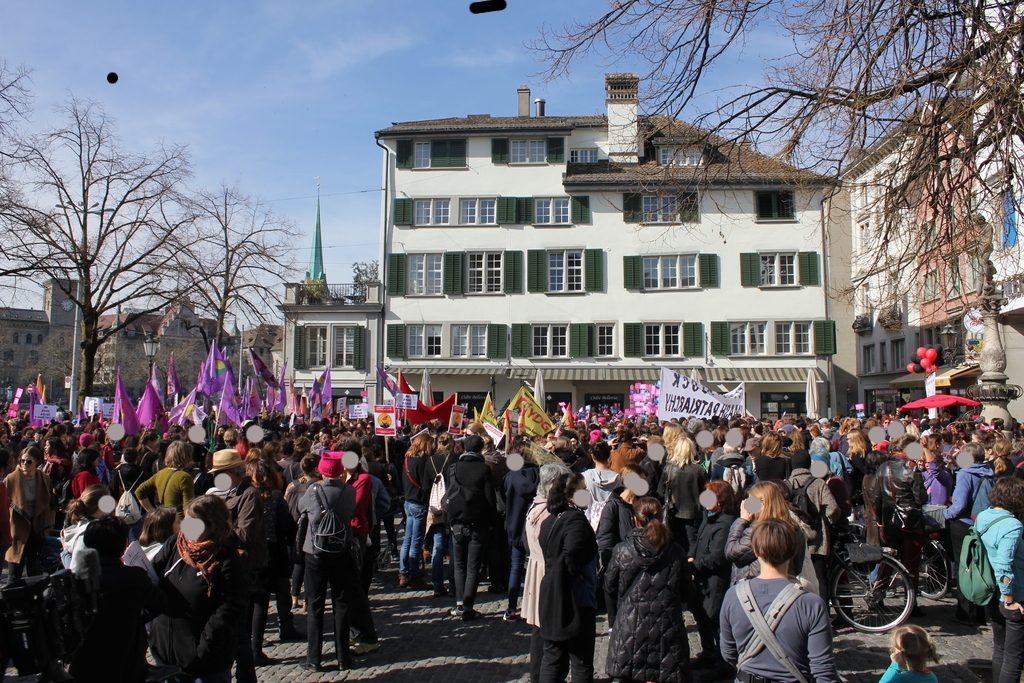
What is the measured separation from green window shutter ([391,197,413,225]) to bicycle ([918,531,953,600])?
32046 mm

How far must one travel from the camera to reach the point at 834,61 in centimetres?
709

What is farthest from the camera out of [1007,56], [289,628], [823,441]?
[823,441]

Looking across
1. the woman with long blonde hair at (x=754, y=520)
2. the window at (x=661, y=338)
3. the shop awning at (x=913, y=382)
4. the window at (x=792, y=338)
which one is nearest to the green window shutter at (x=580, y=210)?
the window at (x=661, y=338)

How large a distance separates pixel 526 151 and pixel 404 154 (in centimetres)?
548

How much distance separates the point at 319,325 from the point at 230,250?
10.1m

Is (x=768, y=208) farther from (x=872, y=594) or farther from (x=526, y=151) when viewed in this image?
(x=872, y=594)

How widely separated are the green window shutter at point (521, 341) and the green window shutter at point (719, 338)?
786cm

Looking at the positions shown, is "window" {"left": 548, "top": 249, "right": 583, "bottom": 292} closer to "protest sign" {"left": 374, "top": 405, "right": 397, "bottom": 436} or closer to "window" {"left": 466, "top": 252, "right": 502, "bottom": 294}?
"window" {"left": 466, "top": 252, "right": 502, "bottom": 294}

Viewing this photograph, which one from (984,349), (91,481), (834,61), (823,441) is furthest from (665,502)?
(984,349)

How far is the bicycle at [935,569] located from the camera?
348 inches

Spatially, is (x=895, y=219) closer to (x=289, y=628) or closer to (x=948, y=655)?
(x=948, y=655)

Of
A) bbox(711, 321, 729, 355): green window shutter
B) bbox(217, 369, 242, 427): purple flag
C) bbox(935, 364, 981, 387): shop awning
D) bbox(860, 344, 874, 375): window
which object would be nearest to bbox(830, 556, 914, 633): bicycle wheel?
bbox(217, 369, 242, 427): purple flag

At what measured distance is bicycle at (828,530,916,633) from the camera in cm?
782

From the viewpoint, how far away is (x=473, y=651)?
24.1 feet
